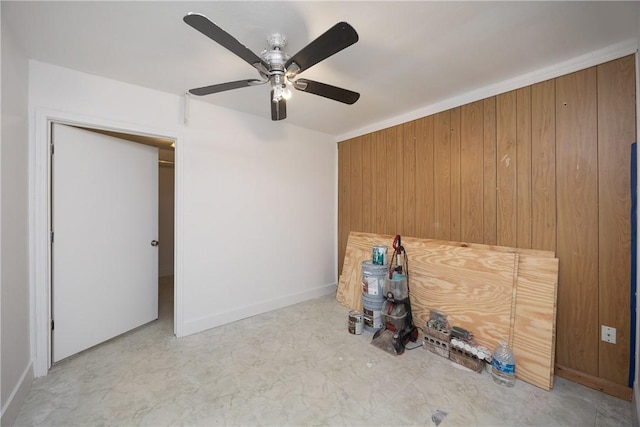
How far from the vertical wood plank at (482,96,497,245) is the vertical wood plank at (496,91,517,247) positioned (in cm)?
3

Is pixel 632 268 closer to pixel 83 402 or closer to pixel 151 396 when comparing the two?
pixel 151 396

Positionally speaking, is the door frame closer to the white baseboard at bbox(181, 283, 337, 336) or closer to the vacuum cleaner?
the white baseboard at bbox(181, 283, 337, 336)

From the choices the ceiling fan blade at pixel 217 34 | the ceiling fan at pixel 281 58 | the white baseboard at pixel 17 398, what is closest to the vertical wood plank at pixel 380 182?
the ceiling fan at pixel 281 58

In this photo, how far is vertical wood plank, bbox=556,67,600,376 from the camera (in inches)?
74.8

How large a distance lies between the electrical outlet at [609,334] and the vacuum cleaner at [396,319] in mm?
1358

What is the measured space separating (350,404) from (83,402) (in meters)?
1.85

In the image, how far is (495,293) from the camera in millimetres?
2201

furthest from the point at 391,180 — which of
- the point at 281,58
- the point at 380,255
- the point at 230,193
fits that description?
the point at 281,58

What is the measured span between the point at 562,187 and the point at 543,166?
223 mm

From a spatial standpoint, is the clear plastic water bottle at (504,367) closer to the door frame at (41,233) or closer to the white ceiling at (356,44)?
the white ceiling at (356,44)

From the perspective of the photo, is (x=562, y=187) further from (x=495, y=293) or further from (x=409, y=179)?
(x=409, y=179)

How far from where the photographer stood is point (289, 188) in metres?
3.48

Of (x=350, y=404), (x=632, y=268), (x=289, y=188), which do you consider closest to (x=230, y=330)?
(x=350, y=404)

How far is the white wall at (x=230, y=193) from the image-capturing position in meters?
2.22
